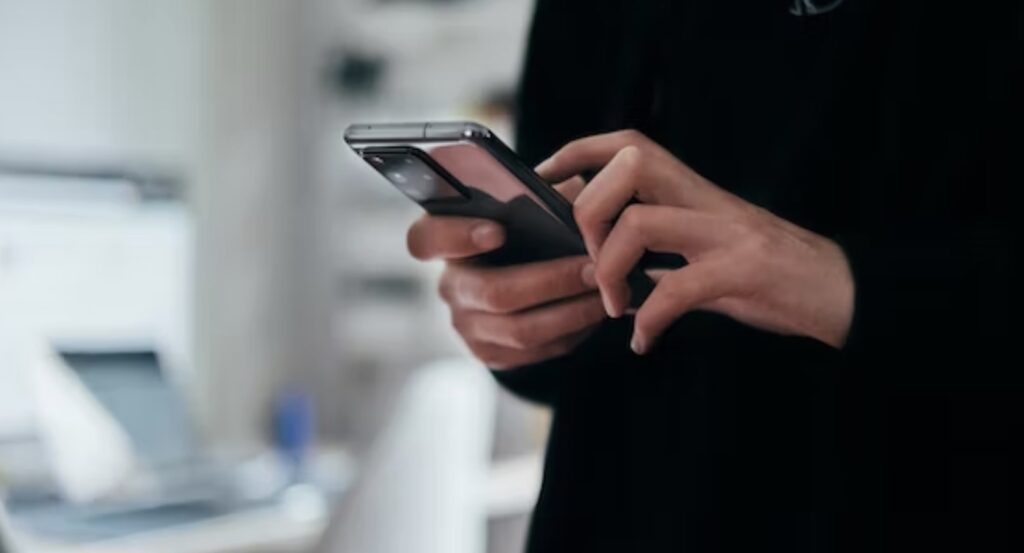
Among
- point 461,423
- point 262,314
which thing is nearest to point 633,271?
point 461,423

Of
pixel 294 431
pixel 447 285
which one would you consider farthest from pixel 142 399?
pixel 447 285

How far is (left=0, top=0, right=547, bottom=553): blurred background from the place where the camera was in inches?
53.7

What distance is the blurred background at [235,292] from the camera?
1.36 metres

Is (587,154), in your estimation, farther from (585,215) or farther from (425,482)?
(425,482)

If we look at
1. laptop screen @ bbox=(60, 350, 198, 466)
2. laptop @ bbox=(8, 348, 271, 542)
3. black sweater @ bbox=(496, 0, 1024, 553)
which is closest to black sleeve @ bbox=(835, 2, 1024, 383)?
black sweater @ bbox=(496, 0, 1024, 553)

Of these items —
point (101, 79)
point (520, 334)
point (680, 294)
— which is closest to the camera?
point (680, 294)

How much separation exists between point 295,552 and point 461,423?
220 mm

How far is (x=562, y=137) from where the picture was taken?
0.56 m

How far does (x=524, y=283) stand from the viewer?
49cm

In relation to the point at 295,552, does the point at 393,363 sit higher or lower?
lower

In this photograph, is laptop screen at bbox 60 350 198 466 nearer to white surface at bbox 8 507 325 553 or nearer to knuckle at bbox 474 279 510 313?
white surface at bbox 8 507 325 553

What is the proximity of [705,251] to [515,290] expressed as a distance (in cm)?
11

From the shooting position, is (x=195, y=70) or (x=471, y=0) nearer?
(x=195, y=70)

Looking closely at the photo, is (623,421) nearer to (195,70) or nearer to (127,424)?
(127,424)
